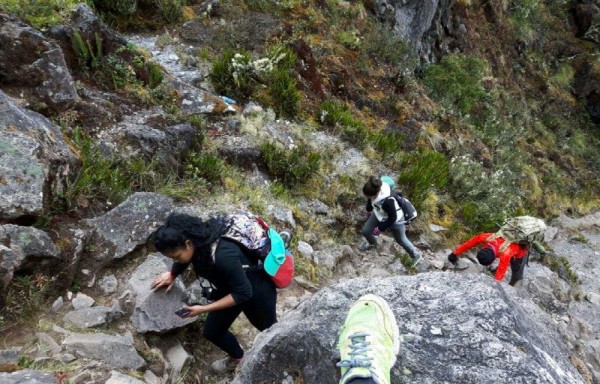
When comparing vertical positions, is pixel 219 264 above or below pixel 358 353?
below

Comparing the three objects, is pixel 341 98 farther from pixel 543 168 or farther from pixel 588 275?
pixel 543 168

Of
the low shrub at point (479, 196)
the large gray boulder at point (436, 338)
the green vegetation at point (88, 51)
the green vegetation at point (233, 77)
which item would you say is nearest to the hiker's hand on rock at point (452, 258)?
the low shrub at point (479, 196)

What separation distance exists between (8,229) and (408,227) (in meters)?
5.80

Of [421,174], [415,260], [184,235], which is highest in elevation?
[184,235]

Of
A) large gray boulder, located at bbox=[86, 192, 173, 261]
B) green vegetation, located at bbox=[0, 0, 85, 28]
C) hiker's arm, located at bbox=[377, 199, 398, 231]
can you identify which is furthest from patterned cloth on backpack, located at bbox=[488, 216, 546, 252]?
green vegetation, located at bbox=[0, 0, 85, 28]

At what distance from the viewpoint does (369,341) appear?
252 cm

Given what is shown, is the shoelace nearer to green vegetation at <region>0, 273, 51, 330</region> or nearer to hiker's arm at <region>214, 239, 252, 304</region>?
hiker's arm at <region>214, 239, 252, 304</region>

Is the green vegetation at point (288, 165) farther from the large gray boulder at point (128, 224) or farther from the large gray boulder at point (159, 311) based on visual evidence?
the large gray boulder at point (159, 311)

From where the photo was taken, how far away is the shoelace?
243 centimetres

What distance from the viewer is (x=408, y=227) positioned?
305 inches

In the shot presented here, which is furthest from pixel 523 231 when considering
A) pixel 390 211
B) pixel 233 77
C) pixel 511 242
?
pixel 233 77

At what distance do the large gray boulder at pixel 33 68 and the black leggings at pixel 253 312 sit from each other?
381 centimetres

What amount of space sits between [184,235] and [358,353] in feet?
4.15

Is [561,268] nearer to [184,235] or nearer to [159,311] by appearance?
[159,311]
